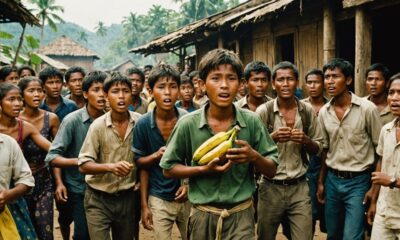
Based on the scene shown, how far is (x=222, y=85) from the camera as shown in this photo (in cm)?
297

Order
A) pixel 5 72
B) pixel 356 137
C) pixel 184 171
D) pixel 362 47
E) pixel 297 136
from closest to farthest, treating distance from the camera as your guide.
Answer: pixel 184 171
pixel 297 136
pixel 356 137
pixel 362 47
pixel 5 72

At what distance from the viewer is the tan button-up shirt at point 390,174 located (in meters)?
3.78

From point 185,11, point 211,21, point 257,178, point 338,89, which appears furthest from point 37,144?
point 185,11

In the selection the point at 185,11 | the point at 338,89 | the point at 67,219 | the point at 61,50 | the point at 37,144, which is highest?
the point at 185,11

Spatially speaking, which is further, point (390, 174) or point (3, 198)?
point (390, 174)

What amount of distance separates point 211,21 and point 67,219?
8.27m

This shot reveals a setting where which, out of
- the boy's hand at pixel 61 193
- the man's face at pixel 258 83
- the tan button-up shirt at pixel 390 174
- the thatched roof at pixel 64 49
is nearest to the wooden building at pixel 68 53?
the thatched roof at pixel 64 49

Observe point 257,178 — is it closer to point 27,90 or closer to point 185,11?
point 27,90

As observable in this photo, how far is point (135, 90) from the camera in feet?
24.0

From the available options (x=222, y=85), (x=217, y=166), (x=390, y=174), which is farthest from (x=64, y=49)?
(x=217, y=166)

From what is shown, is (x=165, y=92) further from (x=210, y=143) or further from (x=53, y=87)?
(x=53, y=87)

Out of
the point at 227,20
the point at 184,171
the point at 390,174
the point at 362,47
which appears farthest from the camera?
the point at 227,20

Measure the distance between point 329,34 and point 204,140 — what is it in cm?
573

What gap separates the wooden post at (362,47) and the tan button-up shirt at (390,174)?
2.78m
